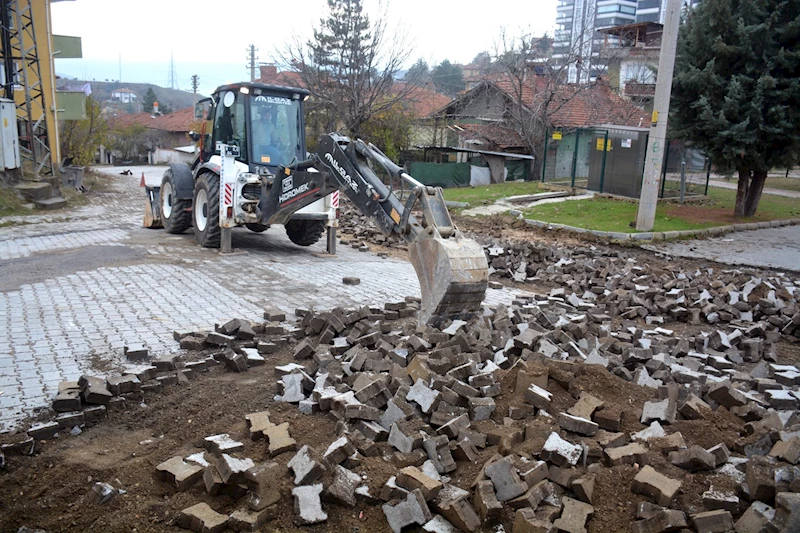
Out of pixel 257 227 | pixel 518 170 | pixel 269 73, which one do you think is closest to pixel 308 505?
pixel 257 227

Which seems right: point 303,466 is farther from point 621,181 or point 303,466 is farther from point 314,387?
point 621,181

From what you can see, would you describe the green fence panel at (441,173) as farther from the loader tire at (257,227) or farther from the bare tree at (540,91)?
the loader tire at (257,227)

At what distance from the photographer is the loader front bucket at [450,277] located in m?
6.68

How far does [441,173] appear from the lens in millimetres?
30750

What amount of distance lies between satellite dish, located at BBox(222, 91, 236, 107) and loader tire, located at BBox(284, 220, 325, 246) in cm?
264

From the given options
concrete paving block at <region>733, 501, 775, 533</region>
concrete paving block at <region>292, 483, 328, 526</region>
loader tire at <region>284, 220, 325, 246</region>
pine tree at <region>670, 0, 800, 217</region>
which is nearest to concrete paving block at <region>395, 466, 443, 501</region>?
concrete paving block at <region>292, 483, 328, 526</region>

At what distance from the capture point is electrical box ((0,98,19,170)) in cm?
1928

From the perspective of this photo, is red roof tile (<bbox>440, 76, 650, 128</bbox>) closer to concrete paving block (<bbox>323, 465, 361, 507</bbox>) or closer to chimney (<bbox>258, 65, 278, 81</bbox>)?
chimney (<bbox>258, 65, 278, 81</bbox>)

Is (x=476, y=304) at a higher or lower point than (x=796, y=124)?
lower

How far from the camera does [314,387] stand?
565 centimetres

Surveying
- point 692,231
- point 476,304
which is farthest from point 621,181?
point 476,304

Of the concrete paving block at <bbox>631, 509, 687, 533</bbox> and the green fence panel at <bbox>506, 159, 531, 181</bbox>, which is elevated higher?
the green fence panel at <bbox>506, 159, 531, 181</bbox>

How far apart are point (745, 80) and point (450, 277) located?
48.9 feet

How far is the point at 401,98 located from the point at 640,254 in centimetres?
1780
